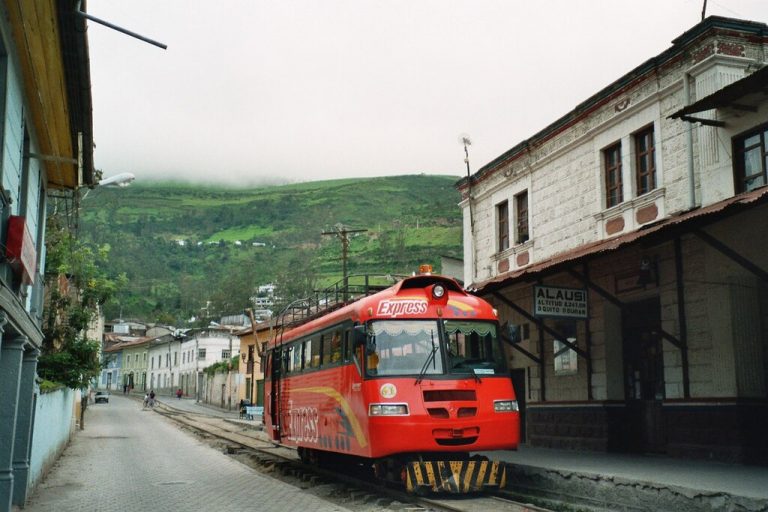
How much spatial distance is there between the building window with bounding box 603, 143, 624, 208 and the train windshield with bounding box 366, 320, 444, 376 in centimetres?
775

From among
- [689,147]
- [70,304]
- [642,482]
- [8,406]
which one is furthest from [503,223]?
[8,406]

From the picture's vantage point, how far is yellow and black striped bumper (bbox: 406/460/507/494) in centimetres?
1125

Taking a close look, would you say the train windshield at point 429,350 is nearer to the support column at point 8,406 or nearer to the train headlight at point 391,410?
the train headlight at point 391,410

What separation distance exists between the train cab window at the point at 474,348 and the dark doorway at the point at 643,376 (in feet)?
16.2

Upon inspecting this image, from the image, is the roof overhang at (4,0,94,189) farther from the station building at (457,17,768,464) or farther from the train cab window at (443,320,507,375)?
the station building at (457,17,768,464)

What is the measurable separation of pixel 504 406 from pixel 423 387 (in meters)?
1.33

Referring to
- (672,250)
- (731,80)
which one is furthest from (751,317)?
(731,80)

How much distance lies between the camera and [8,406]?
9641 mm

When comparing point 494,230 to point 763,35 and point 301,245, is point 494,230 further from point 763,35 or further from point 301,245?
point 301,245

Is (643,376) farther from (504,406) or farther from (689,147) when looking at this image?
(504,406)

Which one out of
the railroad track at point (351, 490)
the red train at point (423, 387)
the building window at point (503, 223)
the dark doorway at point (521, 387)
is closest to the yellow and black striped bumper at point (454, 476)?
the red train at point (423, 387)

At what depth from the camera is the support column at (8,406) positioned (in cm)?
963

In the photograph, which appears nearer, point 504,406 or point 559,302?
point 504,406

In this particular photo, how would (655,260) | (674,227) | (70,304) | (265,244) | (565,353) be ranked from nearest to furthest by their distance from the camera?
1. (674,227)
2. (655,260)
3. (565,353)
4. (70,304)
5. (265,244)
